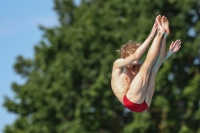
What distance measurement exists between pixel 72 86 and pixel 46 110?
1.60 metres

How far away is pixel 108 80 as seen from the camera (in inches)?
1282

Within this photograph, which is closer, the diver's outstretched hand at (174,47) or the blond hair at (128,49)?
the blond hair at (128,49)

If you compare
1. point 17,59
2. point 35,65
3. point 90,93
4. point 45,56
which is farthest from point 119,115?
point 17,59

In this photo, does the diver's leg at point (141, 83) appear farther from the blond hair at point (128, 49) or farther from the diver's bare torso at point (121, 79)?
the blond hair at point (128, 49)

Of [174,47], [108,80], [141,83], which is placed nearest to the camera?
[141,83]

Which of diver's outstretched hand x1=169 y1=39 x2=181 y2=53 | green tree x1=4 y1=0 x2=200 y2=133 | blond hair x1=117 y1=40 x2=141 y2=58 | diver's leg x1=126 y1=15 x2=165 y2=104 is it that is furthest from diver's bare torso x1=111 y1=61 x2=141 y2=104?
green tree x1=4 y1=0 x2=200 y2=133

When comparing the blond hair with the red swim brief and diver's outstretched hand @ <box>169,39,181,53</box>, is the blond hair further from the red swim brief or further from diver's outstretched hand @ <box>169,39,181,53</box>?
the red swim brief

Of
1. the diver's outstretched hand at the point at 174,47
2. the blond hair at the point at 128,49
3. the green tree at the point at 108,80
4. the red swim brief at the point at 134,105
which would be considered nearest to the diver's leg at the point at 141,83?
the red swim brief at the point at 134,105

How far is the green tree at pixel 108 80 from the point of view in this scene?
3216cm

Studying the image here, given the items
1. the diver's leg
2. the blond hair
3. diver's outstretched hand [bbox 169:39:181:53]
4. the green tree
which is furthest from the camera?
the green tree

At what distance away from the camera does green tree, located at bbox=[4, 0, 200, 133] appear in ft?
105

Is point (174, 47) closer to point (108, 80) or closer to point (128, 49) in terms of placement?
point (128, 49)

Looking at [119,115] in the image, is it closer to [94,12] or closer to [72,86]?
[72,86]

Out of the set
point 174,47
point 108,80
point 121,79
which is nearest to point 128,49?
point 121,79
